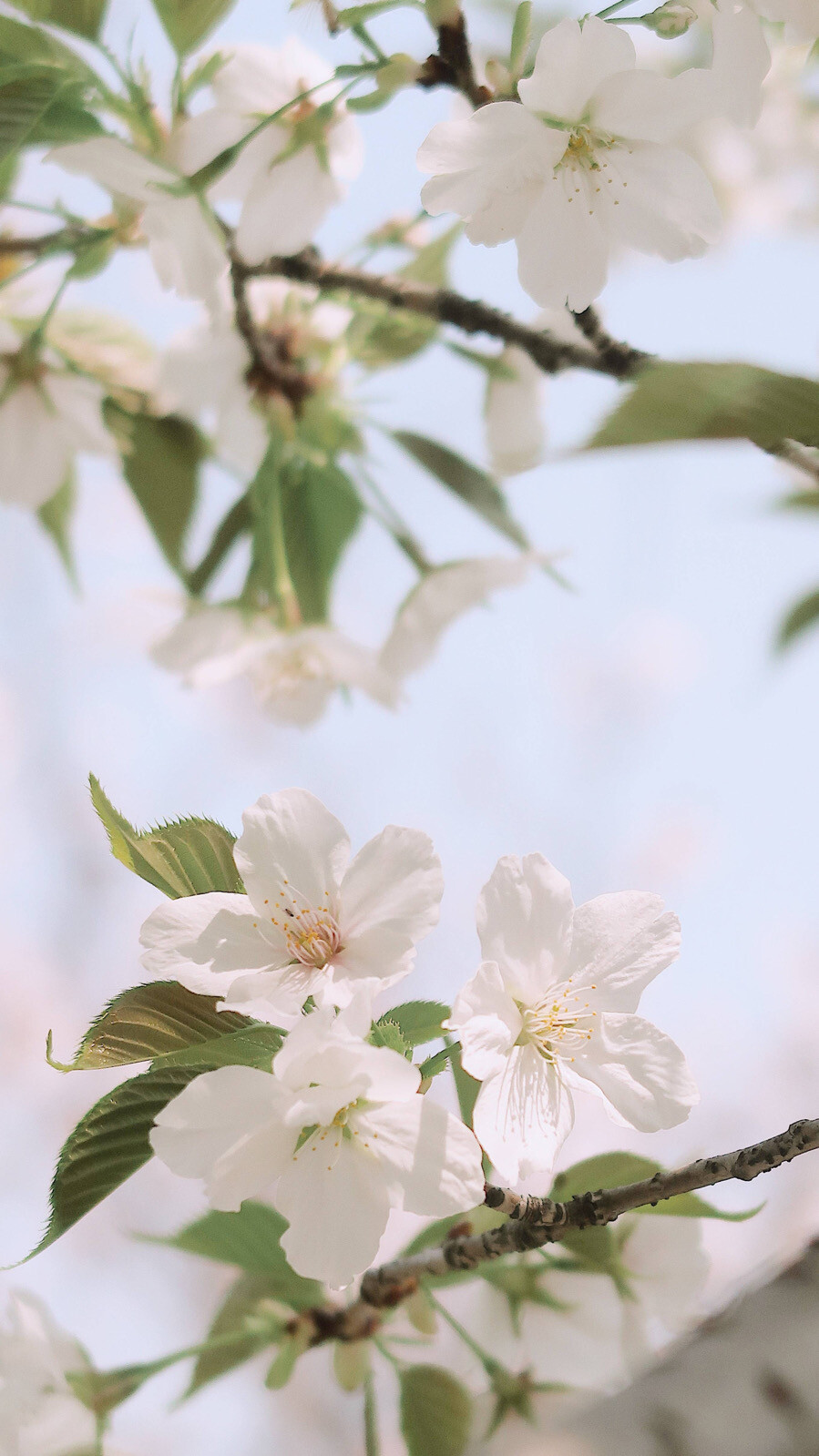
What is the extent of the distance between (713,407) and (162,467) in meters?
0.66

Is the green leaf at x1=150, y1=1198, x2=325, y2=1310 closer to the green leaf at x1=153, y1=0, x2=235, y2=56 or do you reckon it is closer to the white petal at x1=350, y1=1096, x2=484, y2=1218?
the white petal at x1=350, y1=1096, x2=484, y2=1218

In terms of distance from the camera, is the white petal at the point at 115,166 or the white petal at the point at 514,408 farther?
the white petal at the point at 514,408

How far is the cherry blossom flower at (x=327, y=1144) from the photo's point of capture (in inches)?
12.3

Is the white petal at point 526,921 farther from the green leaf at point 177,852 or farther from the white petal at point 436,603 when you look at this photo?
the white petal at point 436,603

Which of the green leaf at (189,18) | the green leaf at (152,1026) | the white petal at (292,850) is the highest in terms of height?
the green leaf at (189,18)

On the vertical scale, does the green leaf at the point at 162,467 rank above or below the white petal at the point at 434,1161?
above

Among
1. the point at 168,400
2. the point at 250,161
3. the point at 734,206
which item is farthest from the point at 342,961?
the point at 734,206

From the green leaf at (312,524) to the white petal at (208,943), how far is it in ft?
1.72

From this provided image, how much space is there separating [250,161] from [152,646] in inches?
12.9

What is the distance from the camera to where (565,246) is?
46cm

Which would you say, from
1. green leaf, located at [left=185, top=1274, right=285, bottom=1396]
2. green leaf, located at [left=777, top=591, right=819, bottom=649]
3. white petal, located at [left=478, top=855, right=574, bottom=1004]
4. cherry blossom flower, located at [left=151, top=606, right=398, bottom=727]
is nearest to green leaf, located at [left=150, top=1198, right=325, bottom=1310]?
green leaf, located at [left=185, top=1274, right=285, bottom=1396]

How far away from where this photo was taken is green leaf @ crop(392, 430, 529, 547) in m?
0.80

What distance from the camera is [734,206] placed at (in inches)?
101

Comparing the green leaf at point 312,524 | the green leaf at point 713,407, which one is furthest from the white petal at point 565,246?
the green leaf at point 312,524
